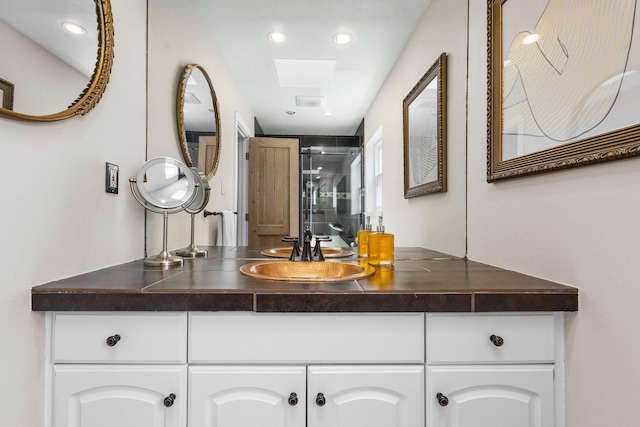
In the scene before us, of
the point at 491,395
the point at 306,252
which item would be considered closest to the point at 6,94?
the point at 306,252

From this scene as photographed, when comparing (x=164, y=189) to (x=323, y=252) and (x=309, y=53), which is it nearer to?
(x=323, y=252)

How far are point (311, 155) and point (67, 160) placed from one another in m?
0.94

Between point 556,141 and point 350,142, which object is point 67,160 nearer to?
point 350,142

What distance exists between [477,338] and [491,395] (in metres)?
0.16

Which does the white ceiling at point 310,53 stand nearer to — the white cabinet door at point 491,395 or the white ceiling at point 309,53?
the white ceiling at point 309,53

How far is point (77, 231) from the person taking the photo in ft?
3.35

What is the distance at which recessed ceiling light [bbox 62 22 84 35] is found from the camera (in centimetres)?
95

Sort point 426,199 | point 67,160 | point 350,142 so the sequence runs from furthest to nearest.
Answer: point 350,142 → point 426,199 → point 67,160

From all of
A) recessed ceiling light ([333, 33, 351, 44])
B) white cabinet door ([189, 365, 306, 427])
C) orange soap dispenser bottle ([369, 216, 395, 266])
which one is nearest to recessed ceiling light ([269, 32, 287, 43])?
recessed ceiling light ([333, 33, 351, 44])

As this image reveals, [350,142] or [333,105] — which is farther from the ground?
[333,105]

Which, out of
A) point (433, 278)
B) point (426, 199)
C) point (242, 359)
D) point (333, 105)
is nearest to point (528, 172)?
point (433, 278)

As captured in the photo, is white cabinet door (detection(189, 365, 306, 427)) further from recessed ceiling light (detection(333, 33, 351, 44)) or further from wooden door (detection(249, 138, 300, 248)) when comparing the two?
recessed ceiling light (detection(333, 33, 351, 44))

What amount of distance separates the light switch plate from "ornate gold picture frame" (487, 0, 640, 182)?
1359 mm

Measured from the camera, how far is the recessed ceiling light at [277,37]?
5.63ft
